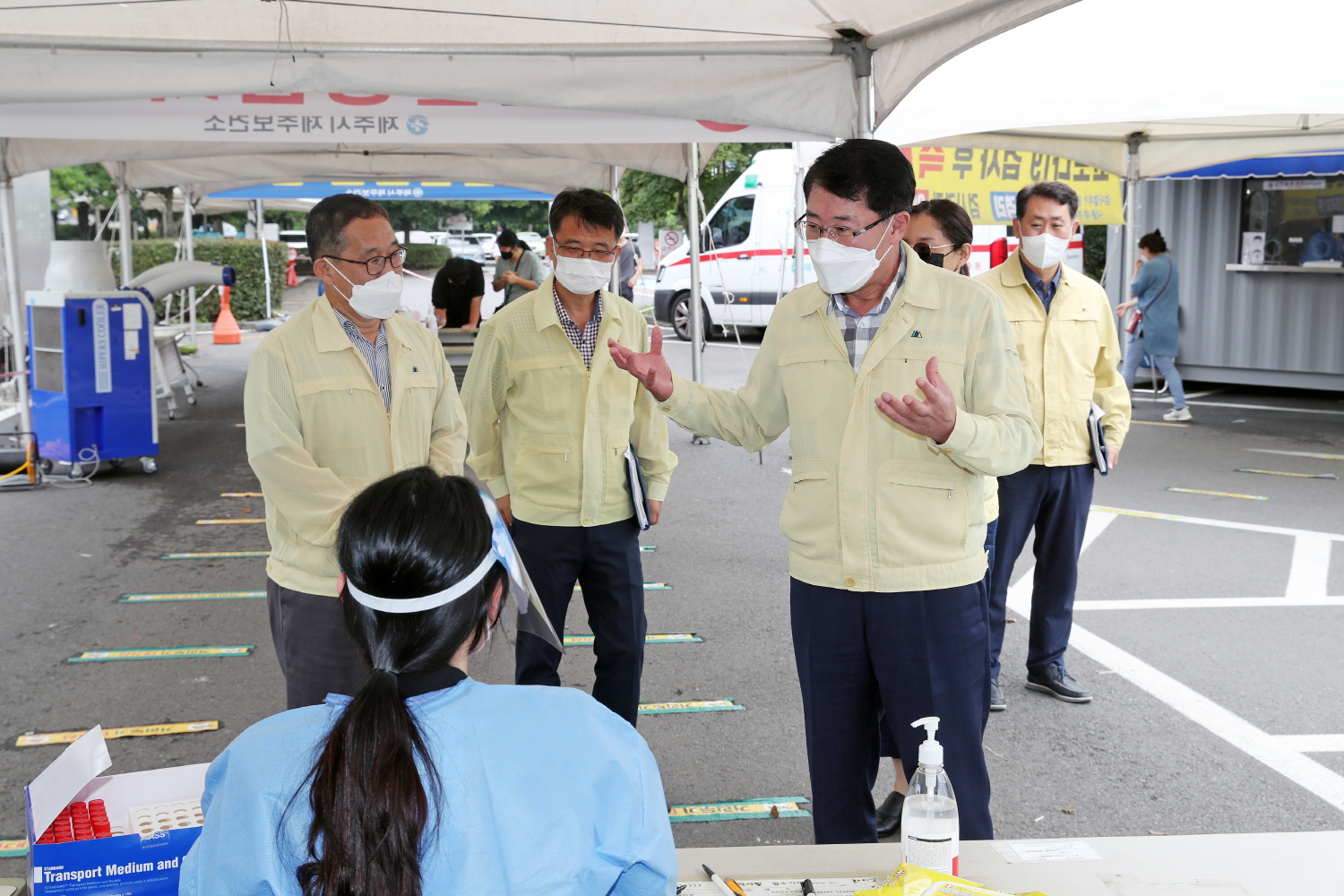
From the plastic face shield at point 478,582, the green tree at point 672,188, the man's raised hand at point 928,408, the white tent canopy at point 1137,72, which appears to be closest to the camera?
the plastic face shield at point 478,582

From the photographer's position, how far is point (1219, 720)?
4461 mm

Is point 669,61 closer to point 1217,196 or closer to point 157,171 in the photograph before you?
point 157,171

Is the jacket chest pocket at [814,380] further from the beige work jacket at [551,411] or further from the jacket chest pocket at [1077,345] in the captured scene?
the jacket chest pocket at [1077,345]

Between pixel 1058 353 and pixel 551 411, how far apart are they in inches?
81.9

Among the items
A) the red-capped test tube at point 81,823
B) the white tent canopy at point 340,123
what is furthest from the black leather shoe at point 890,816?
the white tent canopy at point 340,123

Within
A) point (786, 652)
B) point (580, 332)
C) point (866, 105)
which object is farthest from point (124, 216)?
point (866, 105)

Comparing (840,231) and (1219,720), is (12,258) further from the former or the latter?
(1219,720)

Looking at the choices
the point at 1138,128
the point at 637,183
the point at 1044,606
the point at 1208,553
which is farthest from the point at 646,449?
the point at 637,183

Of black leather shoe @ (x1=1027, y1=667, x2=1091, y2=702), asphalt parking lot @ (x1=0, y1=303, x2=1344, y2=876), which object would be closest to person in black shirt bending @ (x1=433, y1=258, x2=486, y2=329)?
asphalt parking lot @ (x1=0, y1=303, x2=1344, y2=876)

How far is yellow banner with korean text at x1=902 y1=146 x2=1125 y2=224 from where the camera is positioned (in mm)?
9984

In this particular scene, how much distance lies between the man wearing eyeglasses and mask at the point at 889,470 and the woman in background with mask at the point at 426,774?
1.26 metres

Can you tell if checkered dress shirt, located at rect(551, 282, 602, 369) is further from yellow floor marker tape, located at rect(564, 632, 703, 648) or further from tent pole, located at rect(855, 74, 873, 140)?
yellow floor marker tape, located at rect(564, 632, 703, 648)

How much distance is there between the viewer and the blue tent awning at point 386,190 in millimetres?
15969

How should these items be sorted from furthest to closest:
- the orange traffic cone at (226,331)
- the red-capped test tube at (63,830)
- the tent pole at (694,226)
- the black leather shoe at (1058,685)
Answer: the orange traffic cone at (226,331)
the tent pole at (694,226)
the black leather shoe at (1058,685)
the red-capped test tube at (63,830)
